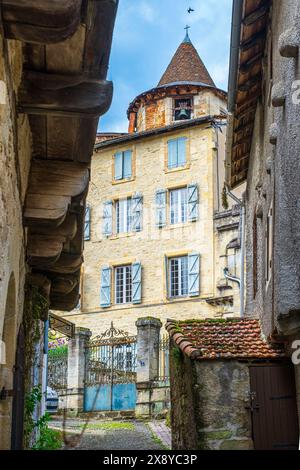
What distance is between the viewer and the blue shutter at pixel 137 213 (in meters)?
28.3

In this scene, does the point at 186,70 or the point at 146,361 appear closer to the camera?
the point at 146,361

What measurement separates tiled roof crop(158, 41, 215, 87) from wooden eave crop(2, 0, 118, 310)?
2490 cm

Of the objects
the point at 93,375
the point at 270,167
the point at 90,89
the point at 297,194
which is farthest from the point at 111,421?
the point at 90,89

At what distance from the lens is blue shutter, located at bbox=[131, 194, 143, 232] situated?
92.8 feet

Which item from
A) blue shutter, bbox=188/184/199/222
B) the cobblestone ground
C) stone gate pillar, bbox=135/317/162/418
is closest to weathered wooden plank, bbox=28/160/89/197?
the cobblestone ground

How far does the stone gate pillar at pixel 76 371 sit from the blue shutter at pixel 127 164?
929cm

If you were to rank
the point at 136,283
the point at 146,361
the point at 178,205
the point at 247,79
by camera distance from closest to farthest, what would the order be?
the point at 247,79
the point at 146,361
the point at 136,283
the point at 178,205

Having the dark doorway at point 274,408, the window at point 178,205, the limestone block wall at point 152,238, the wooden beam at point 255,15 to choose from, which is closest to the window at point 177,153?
the limestone block wall at point 152,238

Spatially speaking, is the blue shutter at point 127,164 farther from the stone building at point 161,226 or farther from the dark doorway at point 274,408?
the dark doorway at point 274,408

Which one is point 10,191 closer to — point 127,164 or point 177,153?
point 177,153

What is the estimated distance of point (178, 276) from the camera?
27031 millimetres

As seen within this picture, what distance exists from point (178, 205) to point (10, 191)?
2304 cm

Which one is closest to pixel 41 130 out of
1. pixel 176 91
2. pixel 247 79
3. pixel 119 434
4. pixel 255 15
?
pixel 255 15
